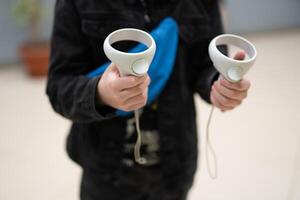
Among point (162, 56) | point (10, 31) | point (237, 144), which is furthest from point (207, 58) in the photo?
point (10, 31)

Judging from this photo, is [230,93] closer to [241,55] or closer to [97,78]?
[241,55]

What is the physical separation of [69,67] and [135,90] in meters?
0.19

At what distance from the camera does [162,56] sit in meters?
0.60

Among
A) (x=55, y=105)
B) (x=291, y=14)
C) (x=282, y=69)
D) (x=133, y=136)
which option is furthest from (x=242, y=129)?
(x=55, y=105)

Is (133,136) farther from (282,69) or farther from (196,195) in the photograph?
(282,69)

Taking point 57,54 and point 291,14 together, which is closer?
point 57,54

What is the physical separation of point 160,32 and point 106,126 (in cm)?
19

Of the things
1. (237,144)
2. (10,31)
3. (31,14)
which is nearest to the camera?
(237,144)

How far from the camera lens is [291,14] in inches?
48.2

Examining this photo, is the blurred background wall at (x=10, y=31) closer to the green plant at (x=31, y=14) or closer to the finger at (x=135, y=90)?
the green plant at (x=31, y=14)

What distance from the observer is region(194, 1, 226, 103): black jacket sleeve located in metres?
0.65

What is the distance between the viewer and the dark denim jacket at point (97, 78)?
58 centimetres

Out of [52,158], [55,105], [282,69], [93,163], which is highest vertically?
[55,105]

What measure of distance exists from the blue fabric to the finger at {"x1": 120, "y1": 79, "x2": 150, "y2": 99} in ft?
0.39
